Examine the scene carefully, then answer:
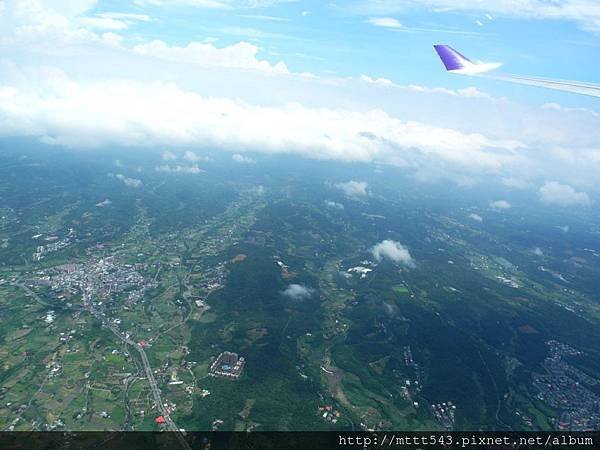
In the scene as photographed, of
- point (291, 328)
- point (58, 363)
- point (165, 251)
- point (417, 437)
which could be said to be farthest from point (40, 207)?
point (417, 437)

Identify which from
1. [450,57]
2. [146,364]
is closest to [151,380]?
[146,364]

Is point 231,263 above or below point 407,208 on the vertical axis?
above

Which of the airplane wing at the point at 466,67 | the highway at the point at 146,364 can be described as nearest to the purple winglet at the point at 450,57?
the airplane wing at the point at 466,67

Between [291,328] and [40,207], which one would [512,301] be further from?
[40,207]

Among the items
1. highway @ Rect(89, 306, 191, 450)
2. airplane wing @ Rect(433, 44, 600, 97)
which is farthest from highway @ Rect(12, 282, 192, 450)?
airplane wing @ Rect(433, 44, 600, 97)

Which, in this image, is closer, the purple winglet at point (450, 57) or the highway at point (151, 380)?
the purple winglet at point (450, 57)

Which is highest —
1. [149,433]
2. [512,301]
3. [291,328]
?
[149,433]

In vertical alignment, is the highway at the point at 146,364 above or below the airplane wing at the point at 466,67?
below

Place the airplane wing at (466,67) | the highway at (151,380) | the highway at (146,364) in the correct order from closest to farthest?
the airplane wing at (466,67) → the highway at (151,380) → the highway at (146,364)

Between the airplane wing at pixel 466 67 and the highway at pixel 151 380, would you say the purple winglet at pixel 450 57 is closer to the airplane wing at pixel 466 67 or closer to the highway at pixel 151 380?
the airplane wing at pixel 466 67

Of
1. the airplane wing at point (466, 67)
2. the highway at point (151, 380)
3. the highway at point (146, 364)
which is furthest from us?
the highway at point (146, 364)

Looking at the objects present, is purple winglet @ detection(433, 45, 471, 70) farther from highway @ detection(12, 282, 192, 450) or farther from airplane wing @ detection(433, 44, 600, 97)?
highway @ detection(12, 282, 192, 450)
